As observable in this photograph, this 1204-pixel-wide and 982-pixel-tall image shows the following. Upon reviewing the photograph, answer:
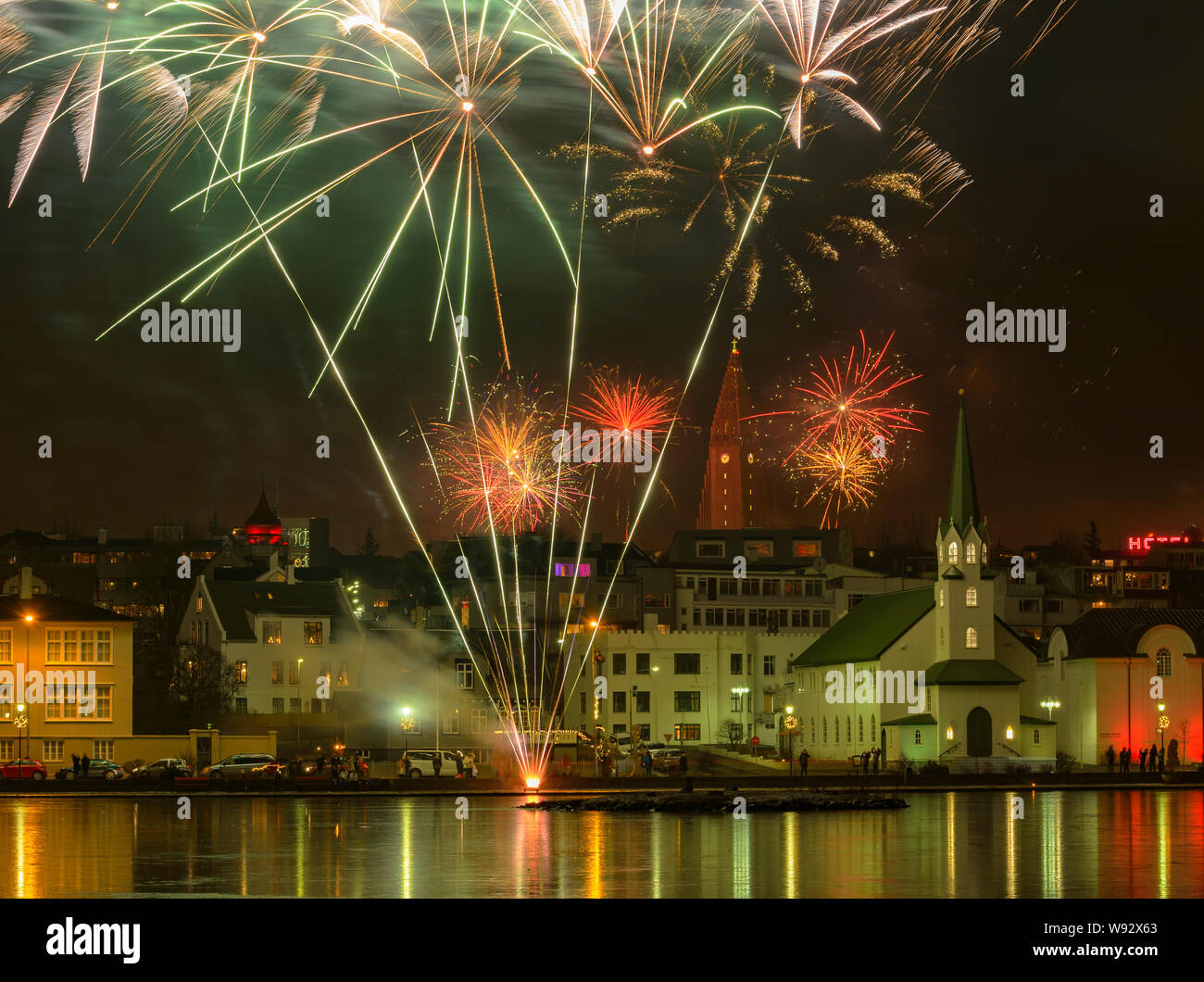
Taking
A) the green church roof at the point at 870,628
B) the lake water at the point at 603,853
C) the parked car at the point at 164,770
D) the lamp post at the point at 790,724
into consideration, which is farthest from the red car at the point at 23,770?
the green church roof at the point at 870,628

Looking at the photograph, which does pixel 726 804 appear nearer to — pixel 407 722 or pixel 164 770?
pixel 164 770

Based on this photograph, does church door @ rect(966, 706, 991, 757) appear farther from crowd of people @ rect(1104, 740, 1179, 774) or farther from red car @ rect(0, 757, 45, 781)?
red car @ rect(0, 757, 45, 781)

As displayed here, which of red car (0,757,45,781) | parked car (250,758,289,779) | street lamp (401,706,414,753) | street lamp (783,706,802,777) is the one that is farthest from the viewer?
street lamp (783,706,802,777)

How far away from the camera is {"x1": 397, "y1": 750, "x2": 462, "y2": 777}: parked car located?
2790 inches

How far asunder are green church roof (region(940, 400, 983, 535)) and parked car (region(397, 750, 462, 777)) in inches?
1288

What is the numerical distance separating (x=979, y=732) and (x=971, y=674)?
3.09 meters

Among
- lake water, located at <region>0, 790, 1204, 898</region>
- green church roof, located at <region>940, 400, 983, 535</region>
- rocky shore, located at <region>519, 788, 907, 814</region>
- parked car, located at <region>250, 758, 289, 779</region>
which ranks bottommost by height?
parked car, located at <region>250, 758, 289, 779</region>

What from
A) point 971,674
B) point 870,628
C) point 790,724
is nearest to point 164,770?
point 790,724

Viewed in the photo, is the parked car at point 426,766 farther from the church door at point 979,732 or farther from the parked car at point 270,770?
the church door at point 979,732

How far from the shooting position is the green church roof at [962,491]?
292 ft

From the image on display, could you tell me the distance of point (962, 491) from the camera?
3519 inches

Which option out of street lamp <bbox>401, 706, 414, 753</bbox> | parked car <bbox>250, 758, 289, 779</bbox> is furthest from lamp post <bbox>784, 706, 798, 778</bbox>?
parked car <bbox>250, 758, 289, 779</bbox>
